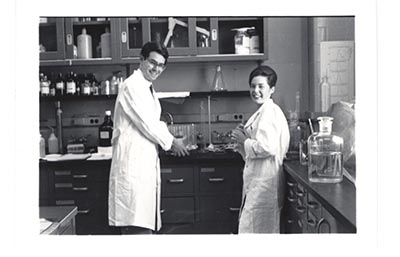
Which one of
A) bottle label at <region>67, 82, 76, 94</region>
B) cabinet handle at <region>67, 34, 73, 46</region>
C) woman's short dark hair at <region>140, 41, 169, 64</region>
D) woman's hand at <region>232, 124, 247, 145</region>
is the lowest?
woman's hand at <region>232, 124, 247, 145</region>

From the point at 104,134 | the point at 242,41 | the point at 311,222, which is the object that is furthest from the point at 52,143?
the point at 311,222

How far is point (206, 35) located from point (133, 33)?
0.14m

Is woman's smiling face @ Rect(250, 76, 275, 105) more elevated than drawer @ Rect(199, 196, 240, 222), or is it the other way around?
woman's smiling face @ Rect(250, 76, 275, 105)

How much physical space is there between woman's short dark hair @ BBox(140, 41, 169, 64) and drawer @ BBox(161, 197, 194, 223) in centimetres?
27

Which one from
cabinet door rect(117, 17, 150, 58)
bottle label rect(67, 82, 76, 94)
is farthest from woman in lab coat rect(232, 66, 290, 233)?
bottle label rect(67, 82, 76, 94)

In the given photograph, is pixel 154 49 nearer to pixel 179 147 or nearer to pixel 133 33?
pixel 133 33

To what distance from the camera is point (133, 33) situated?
86 cm

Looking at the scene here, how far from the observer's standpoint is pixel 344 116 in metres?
0.88

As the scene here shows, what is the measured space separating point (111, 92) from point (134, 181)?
18cm

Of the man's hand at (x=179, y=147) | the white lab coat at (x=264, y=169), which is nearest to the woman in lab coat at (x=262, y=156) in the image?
the white lab coat at (x=264, y=169)

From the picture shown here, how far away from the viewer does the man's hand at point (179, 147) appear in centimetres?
89

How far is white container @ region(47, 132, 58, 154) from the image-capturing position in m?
0.87

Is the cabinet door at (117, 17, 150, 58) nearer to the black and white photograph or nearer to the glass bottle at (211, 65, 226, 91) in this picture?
the black and white photograph

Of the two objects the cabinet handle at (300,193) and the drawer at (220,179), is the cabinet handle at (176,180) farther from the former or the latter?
the cabinet handle at (300,193)
